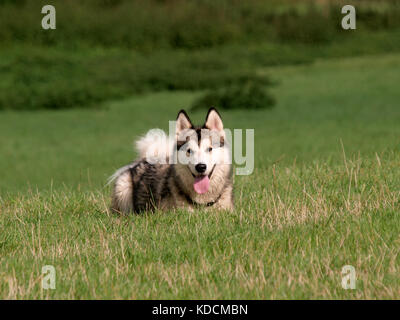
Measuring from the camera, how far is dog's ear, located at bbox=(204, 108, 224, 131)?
7.95 meters

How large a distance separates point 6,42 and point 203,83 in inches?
620

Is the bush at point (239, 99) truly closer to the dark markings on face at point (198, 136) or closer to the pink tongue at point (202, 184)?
the dark markings on face at point (198, 136)

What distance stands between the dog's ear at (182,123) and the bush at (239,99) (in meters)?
21.2

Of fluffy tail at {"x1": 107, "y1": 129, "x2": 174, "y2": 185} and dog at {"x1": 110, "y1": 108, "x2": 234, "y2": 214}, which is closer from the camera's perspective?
dog at {"x1": 110, "y1": 108, "x2": 234, "y2": 214}

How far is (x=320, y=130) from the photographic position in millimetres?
22375

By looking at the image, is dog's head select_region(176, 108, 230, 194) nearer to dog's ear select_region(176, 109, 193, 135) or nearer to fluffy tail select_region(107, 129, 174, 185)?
dog's ear select_region(176, 109, 193, 135)

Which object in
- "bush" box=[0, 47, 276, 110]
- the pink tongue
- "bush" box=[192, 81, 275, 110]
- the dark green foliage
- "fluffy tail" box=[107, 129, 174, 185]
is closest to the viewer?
the pink tongue

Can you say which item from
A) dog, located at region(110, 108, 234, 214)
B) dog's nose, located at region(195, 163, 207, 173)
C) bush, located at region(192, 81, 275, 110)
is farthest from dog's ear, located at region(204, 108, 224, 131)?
bush, located at region(192, 81, 275, 110)

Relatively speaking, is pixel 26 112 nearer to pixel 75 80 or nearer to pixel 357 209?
pixel 75 80

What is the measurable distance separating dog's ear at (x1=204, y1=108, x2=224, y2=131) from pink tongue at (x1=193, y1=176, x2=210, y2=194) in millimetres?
614

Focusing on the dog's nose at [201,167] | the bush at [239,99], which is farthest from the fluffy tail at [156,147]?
the bush at [239,99]

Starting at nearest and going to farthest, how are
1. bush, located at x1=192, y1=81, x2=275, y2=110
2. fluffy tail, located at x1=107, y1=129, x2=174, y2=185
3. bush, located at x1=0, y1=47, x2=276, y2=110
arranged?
fluffy tail, located at x1=107, y1=129, x2=174, y2=185 → bush, located at x1=192, y1=81, x2=275, y2=110 → bush, located at x1=0, y1=47, x2=276, y2=110

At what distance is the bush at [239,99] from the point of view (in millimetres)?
29641
